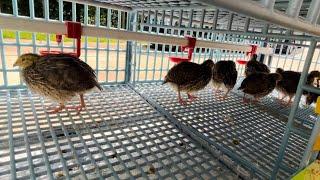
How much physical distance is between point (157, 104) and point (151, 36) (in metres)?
0.63

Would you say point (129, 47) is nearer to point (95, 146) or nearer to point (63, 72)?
point (63, 72)

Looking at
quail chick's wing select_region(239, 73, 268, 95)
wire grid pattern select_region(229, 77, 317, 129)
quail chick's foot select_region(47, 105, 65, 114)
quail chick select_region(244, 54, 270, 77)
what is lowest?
wire grid pattern select_region(229, 77, 317, 129)

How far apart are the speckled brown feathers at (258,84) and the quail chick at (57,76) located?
5.74 feet

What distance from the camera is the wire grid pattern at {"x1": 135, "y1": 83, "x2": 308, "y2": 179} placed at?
67.7 inches

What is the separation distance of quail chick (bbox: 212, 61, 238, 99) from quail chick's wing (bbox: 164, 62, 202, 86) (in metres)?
0.45

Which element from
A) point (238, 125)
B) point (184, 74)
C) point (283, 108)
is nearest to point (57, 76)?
point (184, 74)

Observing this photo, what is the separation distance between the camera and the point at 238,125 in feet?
7.20

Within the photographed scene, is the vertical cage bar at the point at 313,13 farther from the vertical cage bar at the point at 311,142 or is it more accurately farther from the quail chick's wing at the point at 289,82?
the quail chick's wing at the point at 289,82

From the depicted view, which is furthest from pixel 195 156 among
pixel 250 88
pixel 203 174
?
pixel 250 88

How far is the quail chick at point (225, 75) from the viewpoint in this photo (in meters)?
2.94

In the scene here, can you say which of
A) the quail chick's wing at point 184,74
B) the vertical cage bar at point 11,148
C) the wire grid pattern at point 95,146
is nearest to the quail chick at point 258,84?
the quail chick's wing at point 184,74

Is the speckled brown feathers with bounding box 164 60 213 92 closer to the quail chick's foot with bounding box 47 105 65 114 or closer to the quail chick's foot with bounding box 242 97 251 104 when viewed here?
the quail chick's foot with bounding box 242 97 251 104

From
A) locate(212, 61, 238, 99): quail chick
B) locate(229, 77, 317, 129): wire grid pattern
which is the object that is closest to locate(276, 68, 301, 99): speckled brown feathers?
locate(229, 77, 317, 129): wire grid pattern

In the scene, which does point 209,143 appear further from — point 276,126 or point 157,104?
point 276,126
